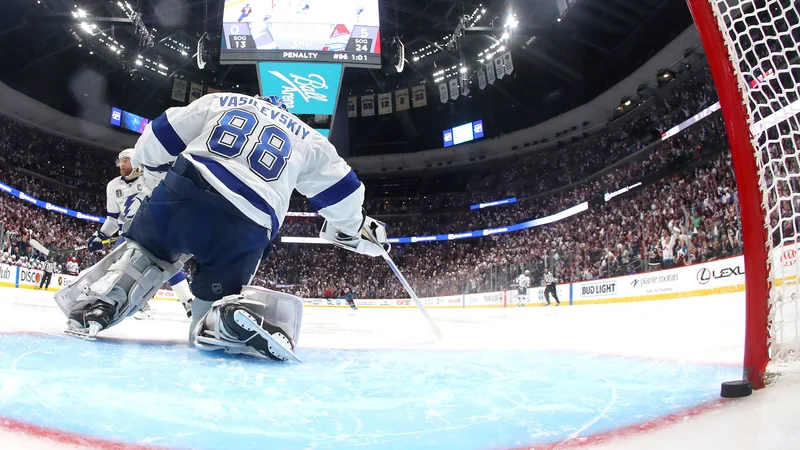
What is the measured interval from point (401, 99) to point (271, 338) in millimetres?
22787

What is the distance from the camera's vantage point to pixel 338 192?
7.61 ft

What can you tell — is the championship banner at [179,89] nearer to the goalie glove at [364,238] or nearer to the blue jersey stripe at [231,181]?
the goalie glove at [364,238]

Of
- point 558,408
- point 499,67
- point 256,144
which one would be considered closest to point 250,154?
point 256,144

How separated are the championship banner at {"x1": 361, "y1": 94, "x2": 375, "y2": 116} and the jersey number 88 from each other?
22.6m

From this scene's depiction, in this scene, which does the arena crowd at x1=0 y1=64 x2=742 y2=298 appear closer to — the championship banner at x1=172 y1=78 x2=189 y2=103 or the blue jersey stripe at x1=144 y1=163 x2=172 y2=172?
the championship banner at x1=172 y1=78 x2=189 y2=103

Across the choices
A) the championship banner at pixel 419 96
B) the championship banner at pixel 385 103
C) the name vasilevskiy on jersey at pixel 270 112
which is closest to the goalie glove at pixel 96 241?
the name vasilevskiy on jersey at pixel 270 112

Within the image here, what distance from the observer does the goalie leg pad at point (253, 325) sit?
1.70 metres

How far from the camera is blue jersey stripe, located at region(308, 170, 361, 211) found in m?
2.30

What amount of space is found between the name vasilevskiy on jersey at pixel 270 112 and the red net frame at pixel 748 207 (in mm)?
1600

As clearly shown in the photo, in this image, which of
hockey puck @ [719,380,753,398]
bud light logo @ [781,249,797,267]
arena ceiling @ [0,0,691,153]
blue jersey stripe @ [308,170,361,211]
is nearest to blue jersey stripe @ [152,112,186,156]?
Result: blue jersey stripe @ [308,170,361,211]

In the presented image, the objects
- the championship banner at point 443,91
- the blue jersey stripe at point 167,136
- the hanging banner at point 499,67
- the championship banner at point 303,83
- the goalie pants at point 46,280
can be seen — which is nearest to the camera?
the blue jersey stripe at point 167,136

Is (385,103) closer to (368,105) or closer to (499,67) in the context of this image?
(368,105)

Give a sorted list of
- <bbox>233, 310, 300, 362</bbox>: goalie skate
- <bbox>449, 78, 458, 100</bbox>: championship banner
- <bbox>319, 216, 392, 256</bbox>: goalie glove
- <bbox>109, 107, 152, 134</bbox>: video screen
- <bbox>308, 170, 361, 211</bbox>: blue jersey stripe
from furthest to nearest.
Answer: <bbox>109, 107, 152, 134</bbox>: video screen < <bbox>449, 78, 458, 100</bbox>: championship banner < <bbox>319, 216, 392, 256</bbox>: goalie glove < <bbox>308, 170, 361, 211</bbox>: blue jersey stripe < <bbox>233, 310, 300, 362</bbox>: goalie skate

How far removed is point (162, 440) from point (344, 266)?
24.5m
